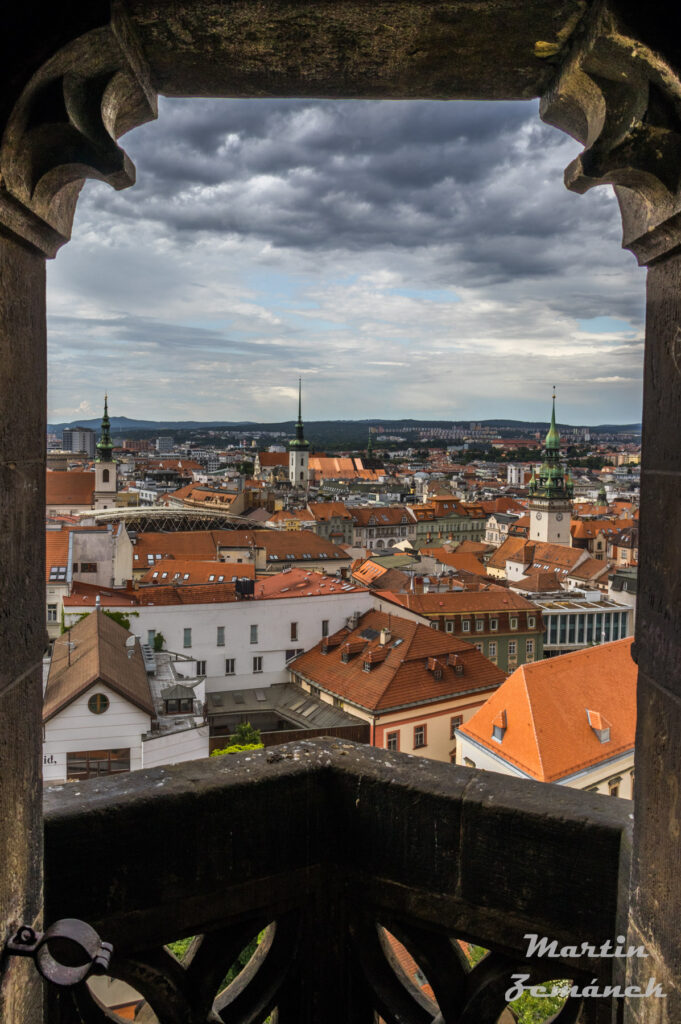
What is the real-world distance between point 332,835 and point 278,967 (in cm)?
36

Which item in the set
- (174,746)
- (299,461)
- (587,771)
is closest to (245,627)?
(174,746)

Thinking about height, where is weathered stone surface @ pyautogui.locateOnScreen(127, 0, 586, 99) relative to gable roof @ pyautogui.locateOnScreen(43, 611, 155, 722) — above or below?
above

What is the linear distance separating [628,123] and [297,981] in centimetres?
224

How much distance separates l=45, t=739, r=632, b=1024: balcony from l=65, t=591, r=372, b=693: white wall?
2682 cm

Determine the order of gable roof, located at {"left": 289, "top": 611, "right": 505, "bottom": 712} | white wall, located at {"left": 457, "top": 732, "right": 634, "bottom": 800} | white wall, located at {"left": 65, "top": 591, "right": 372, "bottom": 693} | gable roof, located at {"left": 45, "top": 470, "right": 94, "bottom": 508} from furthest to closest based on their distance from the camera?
gable roof, located at {"left": 45, "top": 470, "right": 94, "bottom": 508}
white wall, located at {"left": 65, "top": 591, "right": 372, "bottom": 693}
gable roof, located at {"left": 289, "top": 611, "right": 505, "bottom": 712}
white wall, located at {"left": 457, "top": 732, "right": 634, "bottom": 800}

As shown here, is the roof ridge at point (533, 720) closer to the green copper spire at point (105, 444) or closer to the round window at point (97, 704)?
the round window at point (97, 704)

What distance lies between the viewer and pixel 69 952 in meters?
1.52

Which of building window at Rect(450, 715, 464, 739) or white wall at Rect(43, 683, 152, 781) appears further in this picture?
building window at Rect(450, 715, 464, 739)

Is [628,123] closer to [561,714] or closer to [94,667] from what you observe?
[94,667]

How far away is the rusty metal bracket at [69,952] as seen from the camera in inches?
56.8

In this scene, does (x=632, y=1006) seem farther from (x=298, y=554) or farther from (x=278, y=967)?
(x=298, y=554)

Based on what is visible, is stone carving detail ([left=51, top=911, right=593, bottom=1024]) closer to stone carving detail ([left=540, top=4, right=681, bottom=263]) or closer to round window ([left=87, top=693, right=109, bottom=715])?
stone carving detail ([left=540, top=4, right=681, bottom=263])

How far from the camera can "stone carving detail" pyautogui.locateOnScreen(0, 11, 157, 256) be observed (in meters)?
1.50

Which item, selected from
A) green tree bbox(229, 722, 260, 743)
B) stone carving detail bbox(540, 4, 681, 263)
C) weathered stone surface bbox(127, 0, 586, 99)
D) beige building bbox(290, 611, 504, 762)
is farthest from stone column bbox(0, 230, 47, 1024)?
beige building bbox(290, 611, 504, 762)
